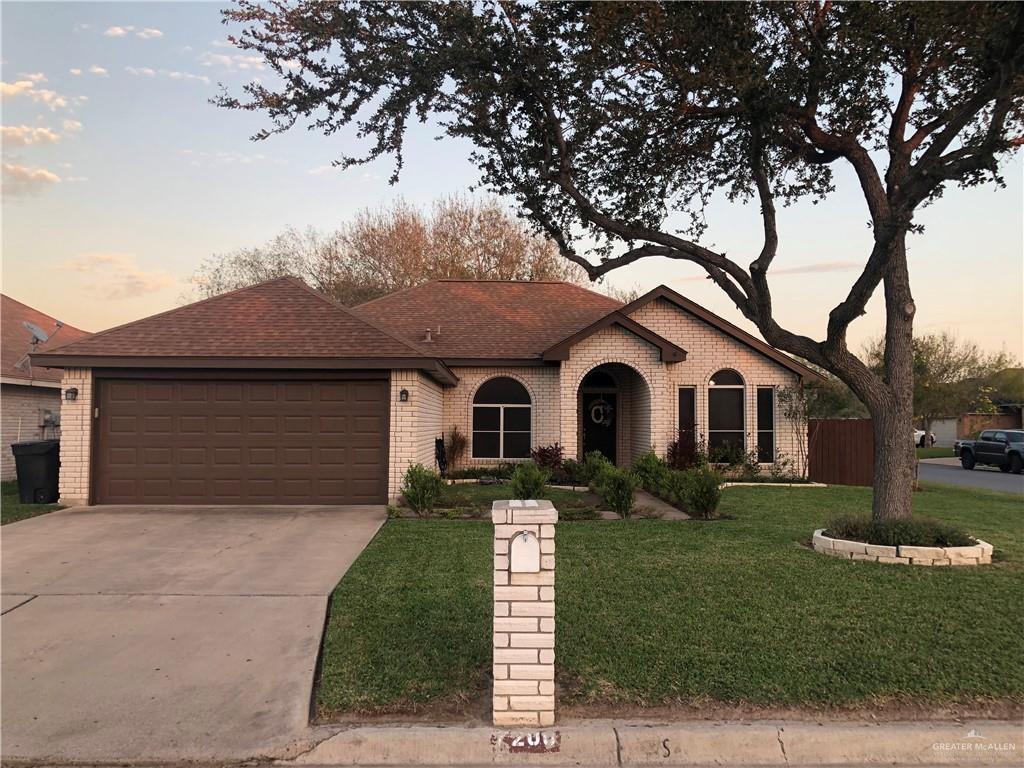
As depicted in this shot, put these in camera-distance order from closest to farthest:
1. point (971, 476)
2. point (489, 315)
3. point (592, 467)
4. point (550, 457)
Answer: point (592, 467) → point (550, 457) → point (489, 315) → point (971, 476)

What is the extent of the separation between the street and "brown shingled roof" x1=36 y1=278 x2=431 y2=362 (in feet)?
57.7

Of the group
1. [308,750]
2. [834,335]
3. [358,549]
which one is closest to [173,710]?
[308,750]

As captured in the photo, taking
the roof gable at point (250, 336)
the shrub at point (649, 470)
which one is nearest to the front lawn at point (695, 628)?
the roof gable at point (250, 336)

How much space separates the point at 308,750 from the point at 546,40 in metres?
8.39

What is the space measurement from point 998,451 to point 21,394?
33.2m

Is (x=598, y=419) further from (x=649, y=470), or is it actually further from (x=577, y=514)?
→ (x=577, y=514)

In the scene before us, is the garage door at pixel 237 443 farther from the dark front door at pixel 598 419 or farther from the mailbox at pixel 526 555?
the mailbox at pixel 526 555

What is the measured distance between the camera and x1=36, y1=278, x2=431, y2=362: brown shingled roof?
11180mm

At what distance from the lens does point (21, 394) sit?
15578 millimetres

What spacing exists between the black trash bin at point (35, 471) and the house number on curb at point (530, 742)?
11148mm

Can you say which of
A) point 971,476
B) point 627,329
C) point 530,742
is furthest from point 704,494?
point 971,476

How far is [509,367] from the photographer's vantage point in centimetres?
1683

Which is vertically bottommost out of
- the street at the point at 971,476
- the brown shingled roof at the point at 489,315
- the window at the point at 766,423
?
the street at the point at 971,476

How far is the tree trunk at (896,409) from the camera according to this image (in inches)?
310
